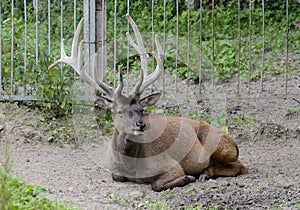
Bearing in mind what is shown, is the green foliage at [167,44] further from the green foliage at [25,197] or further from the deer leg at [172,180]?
the green foliage at [25,197]

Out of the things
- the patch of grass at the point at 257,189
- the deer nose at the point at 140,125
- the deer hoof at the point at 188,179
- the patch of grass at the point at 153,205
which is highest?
the deer nose at the point at 140,125

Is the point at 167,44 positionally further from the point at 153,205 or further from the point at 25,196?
the point at 25,196

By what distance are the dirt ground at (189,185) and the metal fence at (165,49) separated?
35 cm

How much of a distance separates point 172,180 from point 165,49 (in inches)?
198

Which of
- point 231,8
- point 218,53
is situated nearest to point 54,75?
point 218,53

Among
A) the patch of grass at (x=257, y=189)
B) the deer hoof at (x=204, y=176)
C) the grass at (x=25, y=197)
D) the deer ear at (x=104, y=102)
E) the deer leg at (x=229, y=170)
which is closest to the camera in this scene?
the grass at (x=25, y=197)

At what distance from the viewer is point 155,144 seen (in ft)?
27.6

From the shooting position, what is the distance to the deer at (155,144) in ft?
26.4

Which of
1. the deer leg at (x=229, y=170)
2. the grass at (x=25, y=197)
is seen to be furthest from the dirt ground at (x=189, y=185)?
the grass at (x=25, y=197)

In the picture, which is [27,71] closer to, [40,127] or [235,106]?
[40,127]

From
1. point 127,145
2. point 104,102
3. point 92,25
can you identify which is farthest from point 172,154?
point 92,25

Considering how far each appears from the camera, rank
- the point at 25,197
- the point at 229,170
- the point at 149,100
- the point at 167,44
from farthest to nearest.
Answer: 1. the point at 167,44
2. the point at 229,170
3. the point at 149,100
4. the point at 25,197

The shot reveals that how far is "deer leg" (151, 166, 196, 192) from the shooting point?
791 cm

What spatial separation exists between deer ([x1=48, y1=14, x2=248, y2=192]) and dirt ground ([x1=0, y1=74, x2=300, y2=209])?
19 centimetres
